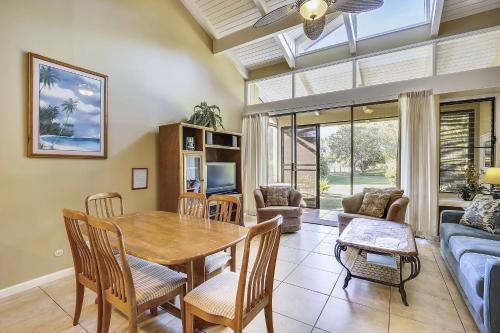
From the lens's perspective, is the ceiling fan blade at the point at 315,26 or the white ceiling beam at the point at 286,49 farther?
the white ceiling beam at the point at 286,49

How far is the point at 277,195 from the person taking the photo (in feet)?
14.9

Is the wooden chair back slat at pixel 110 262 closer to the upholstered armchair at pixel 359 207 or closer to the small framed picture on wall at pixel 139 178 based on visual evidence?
the small framed picture on wall at pixel 139 178

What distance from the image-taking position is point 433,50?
3.87m

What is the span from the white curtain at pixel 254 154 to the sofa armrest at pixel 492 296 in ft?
13.5

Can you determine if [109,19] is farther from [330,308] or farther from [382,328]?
[382,328]

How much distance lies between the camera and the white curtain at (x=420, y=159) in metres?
3.80

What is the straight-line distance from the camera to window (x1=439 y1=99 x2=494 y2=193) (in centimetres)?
387

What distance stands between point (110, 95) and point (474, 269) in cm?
415

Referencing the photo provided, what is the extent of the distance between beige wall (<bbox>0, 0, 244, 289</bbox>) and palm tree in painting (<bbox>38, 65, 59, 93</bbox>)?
5.2 inches

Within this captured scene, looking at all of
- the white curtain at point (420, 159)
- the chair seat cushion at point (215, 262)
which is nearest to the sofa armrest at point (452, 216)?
the white curtain at point (420, 159)

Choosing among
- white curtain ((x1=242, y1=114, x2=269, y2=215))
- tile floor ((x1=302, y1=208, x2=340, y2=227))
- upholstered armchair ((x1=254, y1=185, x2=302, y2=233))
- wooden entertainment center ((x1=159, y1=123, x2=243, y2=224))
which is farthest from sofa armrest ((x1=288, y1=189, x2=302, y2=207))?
wooden entertainment center ((x1=159, y1=123, x2=243, y2=224))

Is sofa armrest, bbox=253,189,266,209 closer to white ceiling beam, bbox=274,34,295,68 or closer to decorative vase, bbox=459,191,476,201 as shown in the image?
white ceiling beam, bbox=274,34,295,68

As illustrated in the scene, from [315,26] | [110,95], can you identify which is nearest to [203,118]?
[110,95]

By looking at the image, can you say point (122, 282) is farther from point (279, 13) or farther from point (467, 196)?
point (467, 196)
